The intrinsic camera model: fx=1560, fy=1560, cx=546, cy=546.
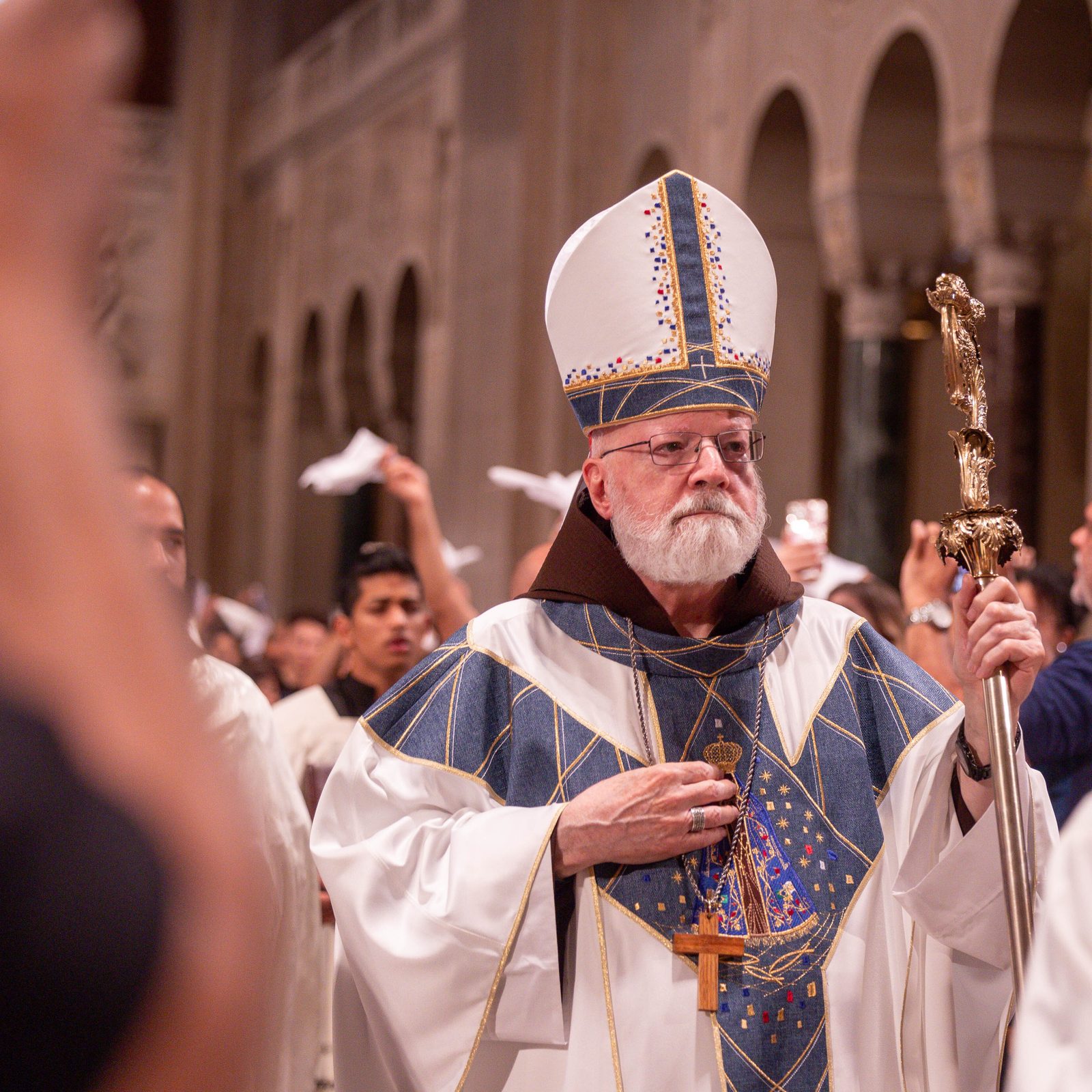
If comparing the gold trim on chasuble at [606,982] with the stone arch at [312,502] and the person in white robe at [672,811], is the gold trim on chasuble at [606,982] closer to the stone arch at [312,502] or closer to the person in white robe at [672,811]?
the person in white robe at [672,811]

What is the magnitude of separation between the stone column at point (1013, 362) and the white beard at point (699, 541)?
5864 mm

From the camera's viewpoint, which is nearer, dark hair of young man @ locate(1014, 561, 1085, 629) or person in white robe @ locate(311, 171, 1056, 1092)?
person in white robe @ locate(311, 171, 1056, 1092)

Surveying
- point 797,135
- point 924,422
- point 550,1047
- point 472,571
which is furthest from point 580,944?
point 924,422

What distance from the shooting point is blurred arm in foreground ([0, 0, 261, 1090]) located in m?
0.54

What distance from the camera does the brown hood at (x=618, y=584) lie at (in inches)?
104

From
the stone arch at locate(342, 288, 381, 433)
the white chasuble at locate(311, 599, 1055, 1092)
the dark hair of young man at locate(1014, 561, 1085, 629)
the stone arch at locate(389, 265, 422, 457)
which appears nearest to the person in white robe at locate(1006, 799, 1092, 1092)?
the white chasuble at locate(311, 599, 1055, 1092)

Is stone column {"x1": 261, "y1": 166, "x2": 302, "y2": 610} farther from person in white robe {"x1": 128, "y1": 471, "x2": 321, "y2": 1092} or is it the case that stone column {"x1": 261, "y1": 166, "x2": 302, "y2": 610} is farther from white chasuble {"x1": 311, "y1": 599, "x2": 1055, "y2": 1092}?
white chasuble {"x1": 311, "y1": 599, "x2": 1055, "y2": 1092}

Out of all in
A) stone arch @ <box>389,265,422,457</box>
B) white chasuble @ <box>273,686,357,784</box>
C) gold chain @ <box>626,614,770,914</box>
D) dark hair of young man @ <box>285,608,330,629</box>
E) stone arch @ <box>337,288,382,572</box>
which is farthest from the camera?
stone arch @ <box>337,288,382,572</box>

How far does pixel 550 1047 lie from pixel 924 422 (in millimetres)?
10779

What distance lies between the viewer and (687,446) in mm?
2656

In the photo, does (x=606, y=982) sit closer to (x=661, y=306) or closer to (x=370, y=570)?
(x=661, y=306)

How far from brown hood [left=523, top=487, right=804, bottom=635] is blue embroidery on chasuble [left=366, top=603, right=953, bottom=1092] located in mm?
28

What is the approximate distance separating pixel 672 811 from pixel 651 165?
389 inches

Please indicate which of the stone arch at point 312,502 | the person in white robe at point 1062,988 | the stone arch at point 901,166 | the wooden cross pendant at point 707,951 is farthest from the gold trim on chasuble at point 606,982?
the stone arch at point 312,502
